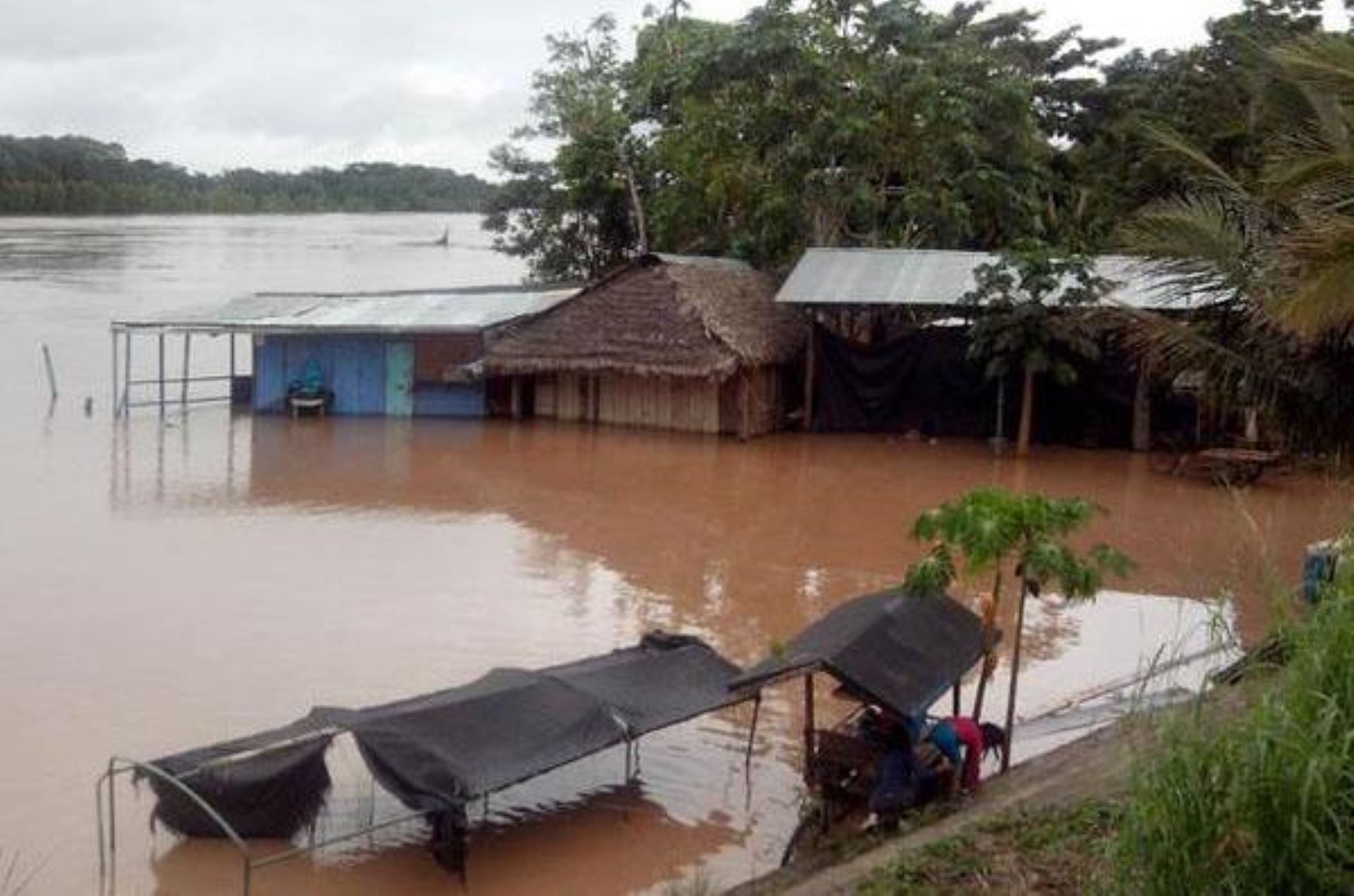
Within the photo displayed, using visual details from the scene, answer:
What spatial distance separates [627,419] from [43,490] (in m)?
9.91

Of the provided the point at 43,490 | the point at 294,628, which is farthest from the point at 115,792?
the point at 43,490

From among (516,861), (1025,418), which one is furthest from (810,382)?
(516,861)

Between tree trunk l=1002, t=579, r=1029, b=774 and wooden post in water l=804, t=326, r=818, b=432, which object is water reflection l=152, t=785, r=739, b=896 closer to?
tree trunk l=1002, t=579, r=1029, b=774

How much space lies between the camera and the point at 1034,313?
870 inches

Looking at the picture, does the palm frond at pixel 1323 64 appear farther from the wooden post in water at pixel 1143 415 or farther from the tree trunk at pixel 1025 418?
the wooden post in water at pixel 1143 415

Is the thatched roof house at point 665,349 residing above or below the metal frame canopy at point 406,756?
above

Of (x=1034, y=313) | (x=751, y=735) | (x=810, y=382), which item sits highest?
(x=1034, y=313)

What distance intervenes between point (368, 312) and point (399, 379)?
1.39 metres

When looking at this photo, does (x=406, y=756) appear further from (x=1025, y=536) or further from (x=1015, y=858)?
(x=1025, y=536)

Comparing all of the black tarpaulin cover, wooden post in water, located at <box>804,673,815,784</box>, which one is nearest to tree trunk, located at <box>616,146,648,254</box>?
the black tarpaulin cover

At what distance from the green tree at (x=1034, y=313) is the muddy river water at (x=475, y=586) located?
5.24 feet

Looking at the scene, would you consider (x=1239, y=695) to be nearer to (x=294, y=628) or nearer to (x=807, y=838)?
(x=807, y=838)

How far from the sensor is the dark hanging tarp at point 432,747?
795 cm

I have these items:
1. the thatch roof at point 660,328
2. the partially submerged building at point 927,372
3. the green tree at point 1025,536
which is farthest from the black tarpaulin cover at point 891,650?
the partially submerged building at point 927,372
